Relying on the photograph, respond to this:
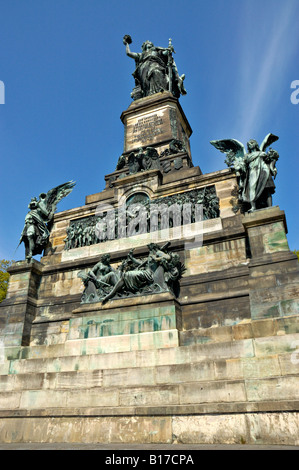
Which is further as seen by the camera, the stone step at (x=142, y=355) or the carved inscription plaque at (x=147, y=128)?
the carved inscription plaque at (x=147, y=128)

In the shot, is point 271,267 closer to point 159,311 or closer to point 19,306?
point 159,311

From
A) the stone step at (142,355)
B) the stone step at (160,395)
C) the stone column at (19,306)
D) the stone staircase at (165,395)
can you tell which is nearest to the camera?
the stone staircase at (165,395)

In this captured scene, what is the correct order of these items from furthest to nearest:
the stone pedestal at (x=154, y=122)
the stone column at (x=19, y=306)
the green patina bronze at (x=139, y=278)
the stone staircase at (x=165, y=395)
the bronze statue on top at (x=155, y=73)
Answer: the bronze statue on top at (x=155, y=73), the stone pedestal at (x=154, y=122), the stone column at (x=19, y=306), the green patina bronze at (x=139, y=278), the stone staircase at (x=165, y=395)

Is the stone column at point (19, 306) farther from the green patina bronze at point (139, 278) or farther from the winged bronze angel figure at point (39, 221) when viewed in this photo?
the green patina bronze at point (139, 278)

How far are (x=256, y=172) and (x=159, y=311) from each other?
20.6 ft

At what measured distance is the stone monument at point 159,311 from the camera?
8.30m

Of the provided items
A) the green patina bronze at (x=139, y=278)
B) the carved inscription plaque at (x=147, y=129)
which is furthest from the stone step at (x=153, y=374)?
the carved inscription plaque at (x=147, y=129)

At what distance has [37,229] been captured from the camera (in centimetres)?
1728

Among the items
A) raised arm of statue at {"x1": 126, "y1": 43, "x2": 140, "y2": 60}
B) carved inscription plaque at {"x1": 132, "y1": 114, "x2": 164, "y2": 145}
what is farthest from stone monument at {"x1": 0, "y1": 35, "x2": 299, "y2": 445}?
raised arm of statue at {"x1": 126, "y1": 43, "x2": 140, "y2": 60}

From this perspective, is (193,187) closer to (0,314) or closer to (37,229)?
(37,229)

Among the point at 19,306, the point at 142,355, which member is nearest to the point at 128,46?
the point at 19,306

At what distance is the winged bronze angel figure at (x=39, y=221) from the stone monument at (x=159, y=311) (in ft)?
0.22

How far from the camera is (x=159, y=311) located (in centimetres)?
1135

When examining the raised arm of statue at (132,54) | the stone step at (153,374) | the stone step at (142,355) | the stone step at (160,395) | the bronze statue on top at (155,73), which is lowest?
the stone step at (160,395)
